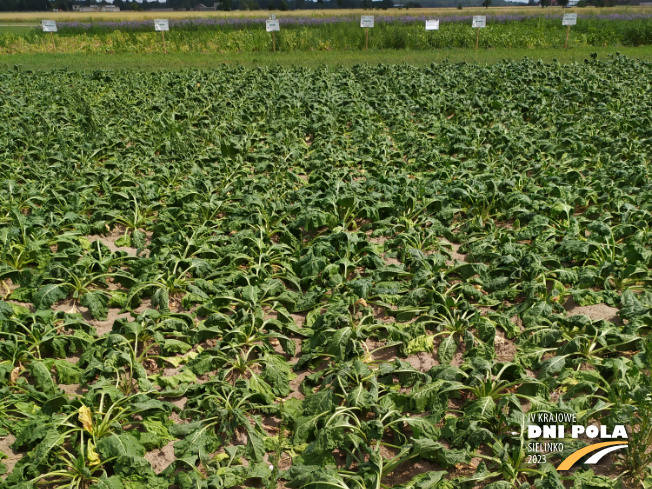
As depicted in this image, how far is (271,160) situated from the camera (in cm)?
1038

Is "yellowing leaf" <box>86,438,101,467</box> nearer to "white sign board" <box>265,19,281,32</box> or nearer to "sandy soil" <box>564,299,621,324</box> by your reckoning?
"sandy soil" <box>564,299,621,324</box>

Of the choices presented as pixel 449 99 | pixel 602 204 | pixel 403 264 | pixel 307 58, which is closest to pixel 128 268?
pixel 403 264

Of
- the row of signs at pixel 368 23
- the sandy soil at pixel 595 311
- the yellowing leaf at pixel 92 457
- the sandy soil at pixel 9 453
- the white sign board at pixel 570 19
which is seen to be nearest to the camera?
the yellowing leaf at pixel 92 457

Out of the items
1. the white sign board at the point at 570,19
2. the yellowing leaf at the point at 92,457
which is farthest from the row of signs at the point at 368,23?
the yellowing leaf at the point at 92,457

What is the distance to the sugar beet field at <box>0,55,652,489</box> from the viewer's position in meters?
3.90

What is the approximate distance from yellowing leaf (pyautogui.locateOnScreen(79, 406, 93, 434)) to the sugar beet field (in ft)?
0.04

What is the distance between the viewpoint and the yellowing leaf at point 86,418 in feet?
13.2

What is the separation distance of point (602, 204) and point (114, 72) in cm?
1826

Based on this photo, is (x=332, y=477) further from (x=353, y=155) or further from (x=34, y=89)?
(x=34, y=89)

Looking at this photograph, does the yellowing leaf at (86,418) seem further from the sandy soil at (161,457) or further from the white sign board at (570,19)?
the white sign board at (570,19)

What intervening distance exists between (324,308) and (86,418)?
8.43 ft

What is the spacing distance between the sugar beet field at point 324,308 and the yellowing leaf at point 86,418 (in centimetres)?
1

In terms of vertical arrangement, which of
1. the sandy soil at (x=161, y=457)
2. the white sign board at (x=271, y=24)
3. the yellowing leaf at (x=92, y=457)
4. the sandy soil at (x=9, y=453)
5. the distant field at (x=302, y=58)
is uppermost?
the white sign board at (x=271, y=24)

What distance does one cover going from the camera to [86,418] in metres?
4.07
